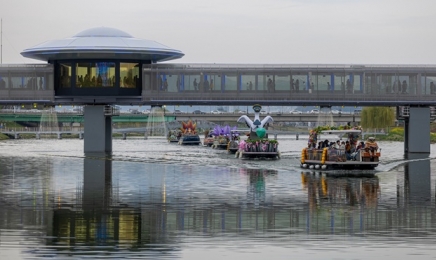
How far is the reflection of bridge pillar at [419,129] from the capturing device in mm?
82438

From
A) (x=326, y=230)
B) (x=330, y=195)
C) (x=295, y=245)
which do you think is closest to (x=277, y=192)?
(x=330, y=195)

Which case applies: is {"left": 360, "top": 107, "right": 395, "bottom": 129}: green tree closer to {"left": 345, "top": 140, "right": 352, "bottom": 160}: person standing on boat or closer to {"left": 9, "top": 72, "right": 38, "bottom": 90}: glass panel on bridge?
{"left": 9, "top": 72, "right": 38, "bottom": 90}: glass panel on bridge

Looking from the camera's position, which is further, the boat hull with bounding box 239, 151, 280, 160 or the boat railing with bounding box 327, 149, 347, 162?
the boat hull with bounding box 239, 151, 280, 160

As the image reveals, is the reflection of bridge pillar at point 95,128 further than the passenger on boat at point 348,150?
Yes

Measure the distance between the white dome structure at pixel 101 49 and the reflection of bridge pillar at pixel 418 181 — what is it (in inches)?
967

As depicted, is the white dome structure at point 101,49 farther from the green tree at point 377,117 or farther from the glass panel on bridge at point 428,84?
the green tree at point 377,117

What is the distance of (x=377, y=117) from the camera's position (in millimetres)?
160250

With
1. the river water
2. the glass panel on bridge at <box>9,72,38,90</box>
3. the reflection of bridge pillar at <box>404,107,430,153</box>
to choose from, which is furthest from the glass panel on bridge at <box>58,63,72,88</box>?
the reflection of bridge pillar at <box>404,107,430,153</box>

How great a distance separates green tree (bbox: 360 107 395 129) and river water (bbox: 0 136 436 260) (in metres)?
108

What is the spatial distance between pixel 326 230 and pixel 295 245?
3163 millimetres

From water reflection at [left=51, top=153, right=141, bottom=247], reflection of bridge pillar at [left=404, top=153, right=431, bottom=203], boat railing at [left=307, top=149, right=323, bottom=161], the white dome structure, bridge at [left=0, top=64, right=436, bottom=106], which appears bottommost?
water reflection at [left=51, top=153, right=141, bottom=247]

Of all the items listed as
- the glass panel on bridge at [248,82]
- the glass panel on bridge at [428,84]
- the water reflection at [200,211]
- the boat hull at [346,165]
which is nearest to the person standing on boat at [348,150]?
the boat hull at [346,165]

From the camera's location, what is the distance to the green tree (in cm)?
15975

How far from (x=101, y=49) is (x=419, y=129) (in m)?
28.2
